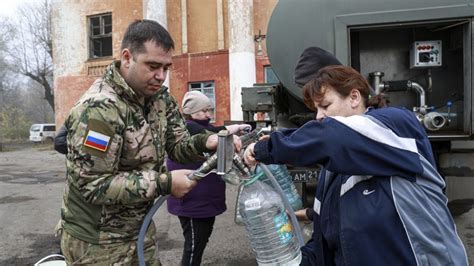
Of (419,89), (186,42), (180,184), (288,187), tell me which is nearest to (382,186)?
(180,184)

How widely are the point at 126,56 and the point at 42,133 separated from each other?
3161 centimetres

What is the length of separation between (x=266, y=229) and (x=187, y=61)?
13659 mm

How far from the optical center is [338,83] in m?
1.80

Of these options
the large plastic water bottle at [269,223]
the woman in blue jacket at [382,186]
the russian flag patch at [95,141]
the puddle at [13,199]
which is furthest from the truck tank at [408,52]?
A: the puddle at [13,199]

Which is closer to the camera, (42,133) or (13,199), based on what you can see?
(13,199)

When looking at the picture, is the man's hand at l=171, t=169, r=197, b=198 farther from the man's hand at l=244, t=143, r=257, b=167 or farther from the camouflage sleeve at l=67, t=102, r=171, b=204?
the man's hand at l=244, t=143, r=257, b=167

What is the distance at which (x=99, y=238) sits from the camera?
6.89ft

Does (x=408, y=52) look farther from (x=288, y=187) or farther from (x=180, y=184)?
(x=180, y=184)

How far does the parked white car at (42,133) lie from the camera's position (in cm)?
3075

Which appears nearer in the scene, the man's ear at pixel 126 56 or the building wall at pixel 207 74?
the man's ear at pixel 126 56

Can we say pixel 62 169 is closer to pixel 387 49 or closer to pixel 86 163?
pixel 387 49

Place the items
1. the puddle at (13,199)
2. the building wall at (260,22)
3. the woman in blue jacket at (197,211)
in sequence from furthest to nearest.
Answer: the building wall at (260,22)
the puddle at (13,199)
the woman in blue jacket at (197,211)

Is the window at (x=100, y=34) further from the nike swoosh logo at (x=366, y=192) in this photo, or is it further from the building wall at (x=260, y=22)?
the nike swoosh logo at (x=366, y=192)

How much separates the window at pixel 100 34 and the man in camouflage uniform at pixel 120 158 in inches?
641
